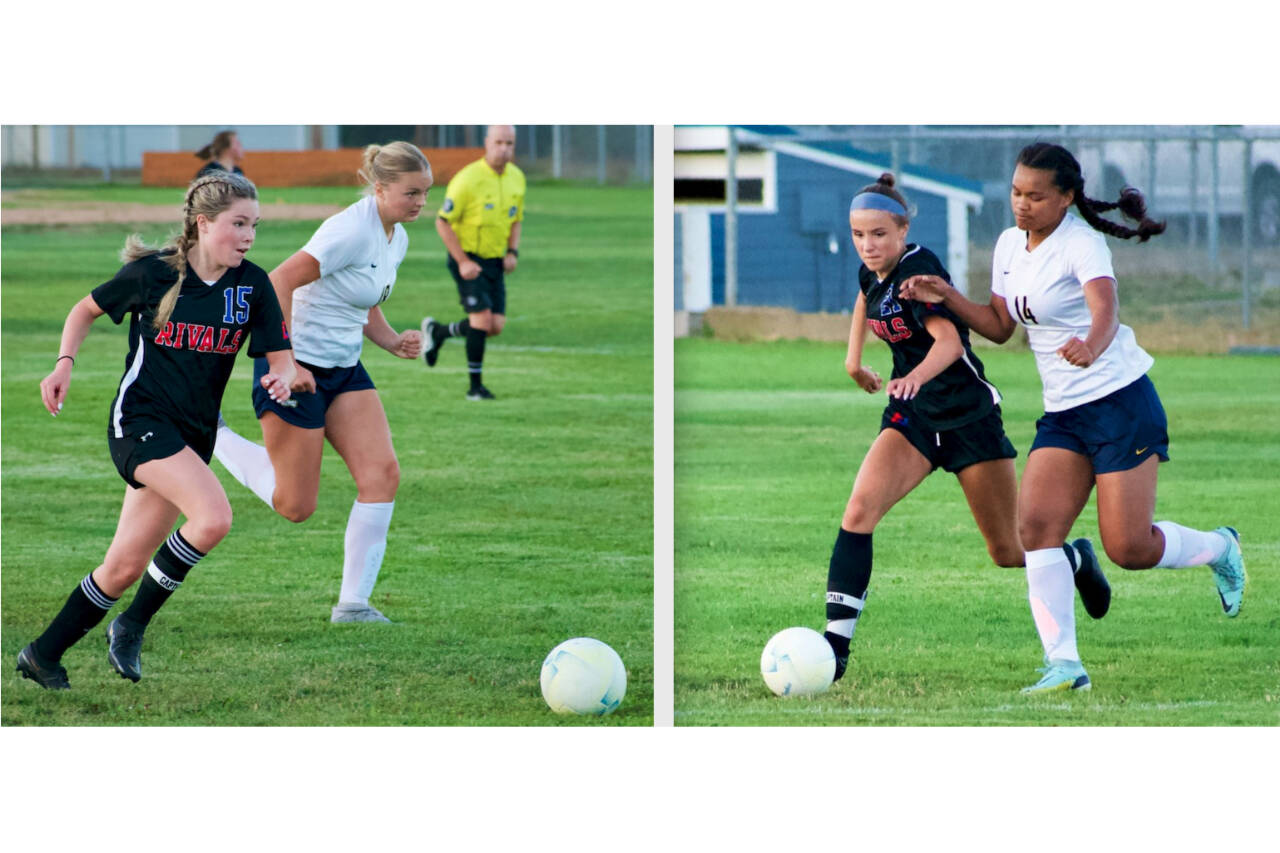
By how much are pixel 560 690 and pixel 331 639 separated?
0.93m

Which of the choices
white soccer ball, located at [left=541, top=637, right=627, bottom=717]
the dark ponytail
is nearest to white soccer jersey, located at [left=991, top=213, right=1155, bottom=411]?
the dark ponytail

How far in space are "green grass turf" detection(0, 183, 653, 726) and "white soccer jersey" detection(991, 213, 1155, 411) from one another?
1.42m

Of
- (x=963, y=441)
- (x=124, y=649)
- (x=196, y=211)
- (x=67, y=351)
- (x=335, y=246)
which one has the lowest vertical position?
(x=124, y=649)

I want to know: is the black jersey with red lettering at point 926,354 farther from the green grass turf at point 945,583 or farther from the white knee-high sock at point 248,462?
the white knee-high sock at point 248,462

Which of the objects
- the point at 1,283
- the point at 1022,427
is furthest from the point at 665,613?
the point at 1,283

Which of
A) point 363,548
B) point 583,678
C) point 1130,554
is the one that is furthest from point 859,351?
point 363,548

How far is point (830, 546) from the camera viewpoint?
20.5ft

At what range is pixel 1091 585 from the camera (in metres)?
6.09

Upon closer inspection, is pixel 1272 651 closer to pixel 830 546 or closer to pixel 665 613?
pixel 830 546

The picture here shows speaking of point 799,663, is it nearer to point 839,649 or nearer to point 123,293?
point 839,649

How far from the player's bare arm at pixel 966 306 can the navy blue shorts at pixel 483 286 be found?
8.12ft

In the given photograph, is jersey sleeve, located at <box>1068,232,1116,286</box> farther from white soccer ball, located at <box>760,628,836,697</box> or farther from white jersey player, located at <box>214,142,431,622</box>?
white jersey player, located at <box>214,142,431,622</box>

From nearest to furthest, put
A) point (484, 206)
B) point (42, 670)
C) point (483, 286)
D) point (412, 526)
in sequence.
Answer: point (42, 670) < point (412, 526) < point (484, 206) < point (483, 286)

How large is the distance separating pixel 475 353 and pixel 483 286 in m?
0.35
